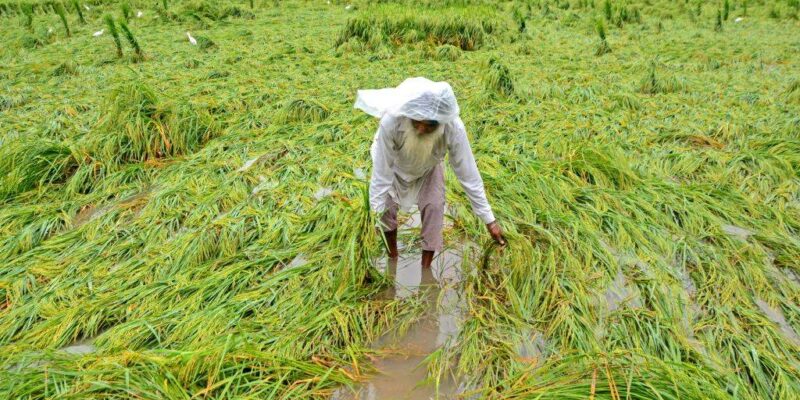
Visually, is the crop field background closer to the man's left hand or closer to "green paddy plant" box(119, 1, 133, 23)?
the man's left hand

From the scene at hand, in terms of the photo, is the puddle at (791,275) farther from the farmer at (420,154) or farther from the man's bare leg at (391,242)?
the man's bare leg at (391,242)

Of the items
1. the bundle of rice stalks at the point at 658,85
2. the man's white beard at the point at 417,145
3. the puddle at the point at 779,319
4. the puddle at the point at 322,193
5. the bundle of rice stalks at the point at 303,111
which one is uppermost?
the man's white beard at the point at 417,145

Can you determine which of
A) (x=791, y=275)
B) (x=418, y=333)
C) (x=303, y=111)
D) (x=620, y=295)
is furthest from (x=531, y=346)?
(x=303, y=111)

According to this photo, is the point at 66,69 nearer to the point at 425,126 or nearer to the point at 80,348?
the point at 80,348

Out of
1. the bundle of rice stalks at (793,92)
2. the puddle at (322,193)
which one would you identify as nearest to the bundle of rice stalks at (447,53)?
the bundle of rice stalks at (793,92)

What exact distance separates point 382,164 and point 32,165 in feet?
9.49

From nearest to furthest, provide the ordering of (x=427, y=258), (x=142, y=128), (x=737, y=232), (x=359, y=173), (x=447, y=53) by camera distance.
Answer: (x=427, y=258) < (x=737, y=232) < (x=359, y=173) < (x=142, y=128) < (x=447, y=53)

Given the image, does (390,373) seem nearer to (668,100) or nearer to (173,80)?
(668,100)

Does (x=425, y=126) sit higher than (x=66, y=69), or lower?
lower

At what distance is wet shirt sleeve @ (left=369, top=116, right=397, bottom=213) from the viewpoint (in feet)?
6.86

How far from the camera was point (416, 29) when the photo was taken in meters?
7.99

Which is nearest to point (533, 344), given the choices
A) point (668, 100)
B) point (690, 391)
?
point (690, 391)

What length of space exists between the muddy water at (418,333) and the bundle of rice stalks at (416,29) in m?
5.74

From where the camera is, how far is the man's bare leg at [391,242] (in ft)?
8.64
